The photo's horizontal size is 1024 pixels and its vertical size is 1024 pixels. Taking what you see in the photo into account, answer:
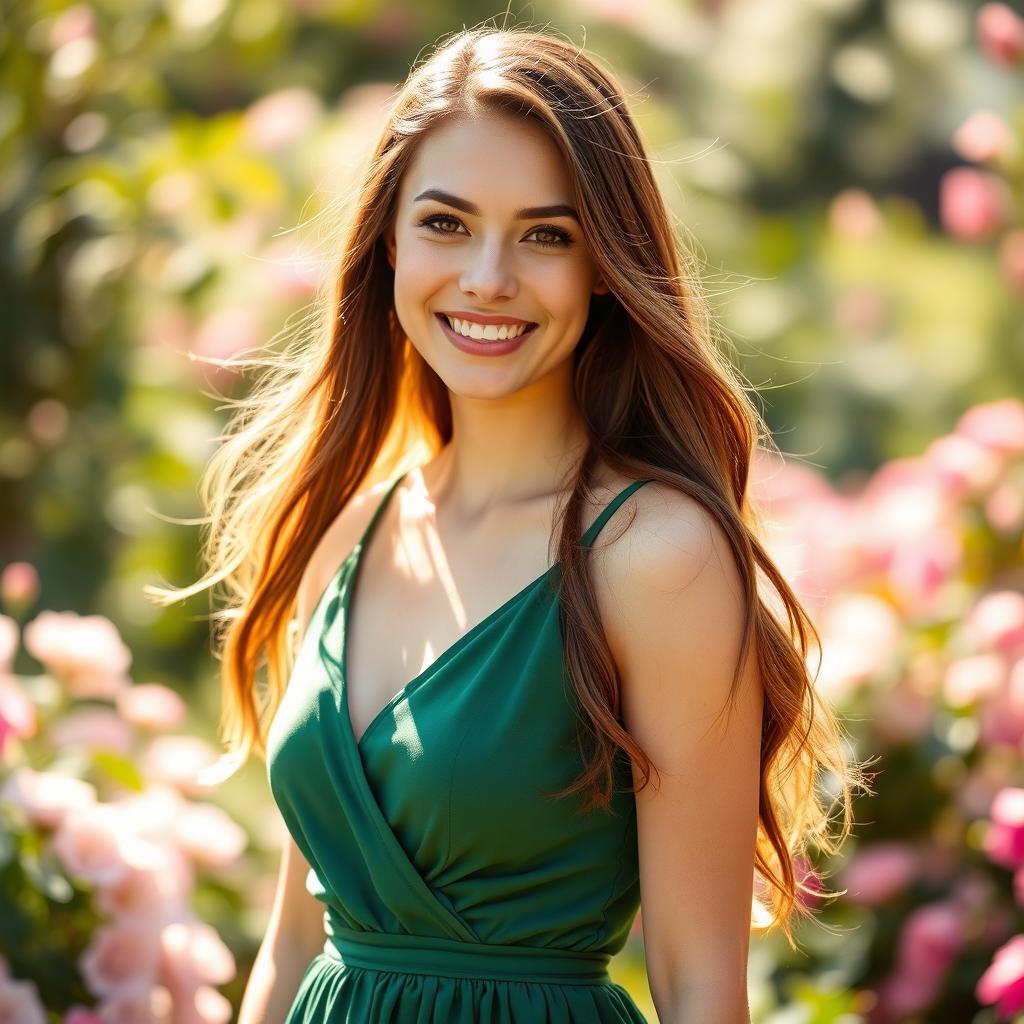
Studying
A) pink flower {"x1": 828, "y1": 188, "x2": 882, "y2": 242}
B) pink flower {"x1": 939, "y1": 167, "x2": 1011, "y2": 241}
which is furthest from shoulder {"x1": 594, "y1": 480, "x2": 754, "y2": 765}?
pink flower {"x1": 828, "y1": 188, "x2": 882, "y2": 242}

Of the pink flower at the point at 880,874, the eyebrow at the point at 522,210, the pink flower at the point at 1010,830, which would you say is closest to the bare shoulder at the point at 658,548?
the eyebrow at the point at 522,210

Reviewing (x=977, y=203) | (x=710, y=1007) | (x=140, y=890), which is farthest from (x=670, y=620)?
(x=977, y=203)

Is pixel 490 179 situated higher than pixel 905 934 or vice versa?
pixel 490 179

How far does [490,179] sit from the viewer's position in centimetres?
196

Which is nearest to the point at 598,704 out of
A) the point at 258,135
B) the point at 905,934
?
the point at 905,934

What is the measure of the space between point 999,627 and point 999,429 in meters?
0.53

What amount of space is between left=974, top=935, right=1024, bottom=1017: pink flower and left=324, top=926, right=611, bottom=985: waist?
87 centimetres

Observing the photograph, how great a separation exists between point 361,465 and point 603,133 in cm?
67

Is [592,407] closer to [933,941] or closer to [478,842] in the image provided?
[478,842]

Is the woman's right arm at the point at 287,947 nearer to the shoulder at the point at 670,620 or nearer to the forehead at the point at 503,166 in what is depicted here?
the shoulder at the point at 670,620

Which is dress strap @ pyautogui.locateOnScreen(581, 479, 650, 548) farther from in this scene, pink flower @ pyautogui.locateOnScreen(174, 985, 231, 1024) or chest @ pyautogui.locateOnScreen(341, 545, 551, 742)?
pink flower @ pyautogui.locateOnScreen(174, 985, 231, 1024)

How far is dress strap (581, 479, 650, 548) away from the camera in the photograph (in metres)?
1.91

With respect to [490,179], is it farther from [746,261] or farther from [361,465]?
[746,261]

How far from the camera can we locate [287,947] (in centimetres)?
224
